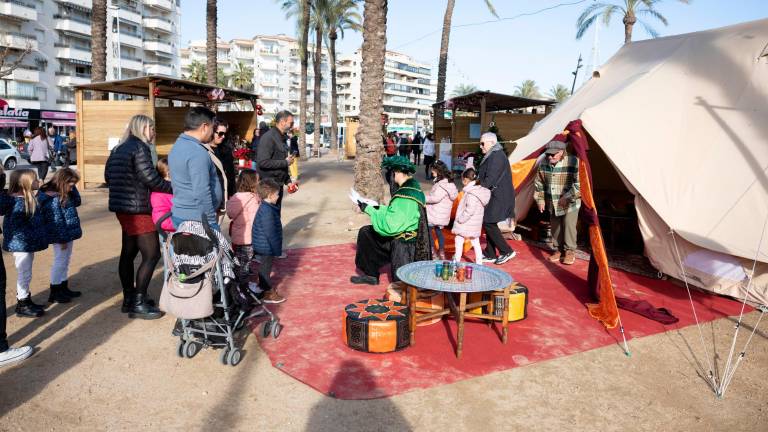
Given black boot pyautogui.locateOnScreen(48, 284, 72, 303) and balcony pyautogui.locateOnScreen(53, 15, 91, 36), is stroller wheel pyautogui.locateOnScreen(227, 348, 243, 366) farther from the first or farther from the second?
balcony pyautogui.locateOnScreen(53, 15, 91, 36)

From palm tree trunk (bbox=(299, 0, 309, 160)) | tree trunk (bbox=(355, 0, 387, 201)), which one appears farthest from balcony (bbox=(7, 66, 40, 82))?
tree trunk (bbox=(355, 0, 387, 201))

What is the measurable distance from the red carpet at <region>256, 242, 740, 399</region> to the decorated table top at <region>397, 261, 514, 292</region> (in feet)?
1.77

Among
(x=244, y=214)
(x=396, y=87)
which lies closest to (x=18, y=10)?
(x=244, y=214)

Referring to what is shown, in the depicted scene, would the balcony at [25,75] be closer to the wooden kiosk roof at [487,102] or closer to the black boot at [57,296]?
the wooden kiosk roof at [487,102]

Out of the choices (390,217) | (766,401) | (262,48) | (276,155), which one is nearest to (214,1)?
(276,155)

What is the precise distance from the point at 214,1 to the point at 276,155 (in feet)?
40.2

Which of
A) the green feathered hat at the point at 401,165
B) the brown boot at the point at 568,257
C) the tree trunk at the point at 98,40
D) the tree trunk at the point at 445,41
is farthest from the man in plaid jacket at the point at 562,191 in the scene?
the tree trunk at the point at 445,41

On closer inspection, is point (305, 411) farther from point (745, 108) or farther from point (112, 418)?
point (745, 108)

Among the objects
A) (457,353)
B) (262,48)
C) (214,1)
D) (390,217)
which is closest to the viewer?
(457,353)

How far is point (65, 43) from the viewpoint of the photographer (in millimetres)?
47781

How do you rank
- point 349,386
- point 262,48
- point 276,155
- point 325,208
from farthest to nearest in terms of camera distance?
point 262,48 < point 325,208 < point 276,155 < point 349,386

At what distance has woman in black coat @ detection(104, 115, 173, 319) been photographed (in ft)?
15.1

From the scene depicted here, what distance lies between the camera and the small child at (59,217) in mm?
5098

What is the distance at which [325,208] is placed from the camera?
12.4 meters
